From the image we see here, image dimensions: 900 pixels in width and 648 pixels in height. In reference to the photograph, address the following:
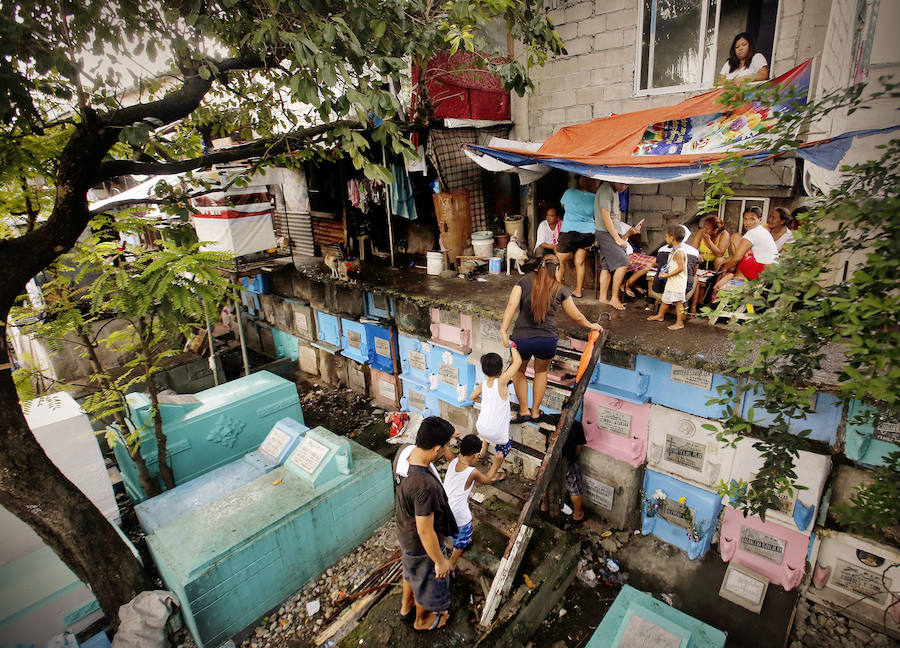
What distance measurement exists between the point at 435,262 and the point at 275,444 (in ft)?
14.2

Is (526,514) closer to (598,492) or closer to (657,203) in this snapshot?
(598,492)

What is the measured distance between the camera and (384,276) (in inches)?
358

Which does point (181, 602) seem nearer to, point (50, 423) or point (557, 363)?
point (50, 423)

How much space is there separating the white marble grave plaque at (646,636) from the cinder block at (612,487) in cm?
273

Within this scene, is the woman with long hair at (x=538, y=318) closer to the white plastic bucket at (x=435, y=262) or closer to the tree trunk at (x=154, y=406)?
the white plastic bucket at (x=435, y=262)

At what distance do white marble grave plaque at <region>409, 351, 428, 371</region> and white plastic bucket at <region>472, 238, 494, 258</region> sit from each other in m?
2.24

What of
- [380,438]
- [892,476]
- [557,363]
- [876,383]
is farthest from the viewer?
[380,438]

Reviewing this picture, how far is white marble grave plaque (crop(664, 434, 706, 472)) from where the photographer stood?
5.60 m

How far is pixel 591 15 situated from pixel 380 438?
815cm

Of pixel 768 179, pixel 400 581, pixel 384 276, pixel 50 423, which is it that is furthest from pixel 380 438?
pixel 768 179

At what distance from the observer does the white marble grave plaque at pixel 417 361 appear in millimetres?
8431

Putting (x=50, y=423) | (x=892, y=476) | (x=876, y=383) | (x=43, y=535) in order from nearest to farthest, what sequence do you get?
(x=876, y=383)
(x=892, y=476)
(x=43, y=535)
(x=50, y=423)

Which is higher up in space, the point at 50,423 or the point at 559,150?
the point at 559,150

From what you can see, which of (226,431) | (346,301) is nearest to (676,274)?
(346,301)
